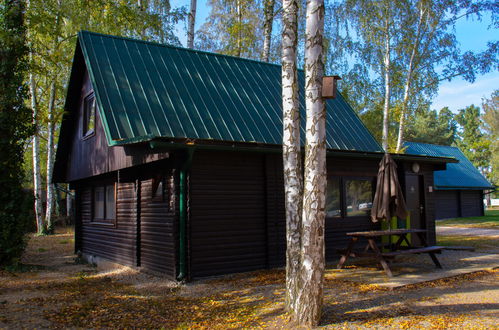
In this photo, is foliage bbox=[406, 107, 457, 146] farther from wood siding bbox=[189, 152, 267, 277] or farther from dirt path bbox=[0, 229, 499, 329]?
dirt path bbox=[0, 229, 499, 329]

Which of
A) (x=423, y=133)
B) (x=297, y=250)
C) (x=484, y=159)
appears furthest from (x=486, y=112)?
(x=297, y=250)

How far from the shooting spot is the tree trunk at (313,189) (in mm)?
5090

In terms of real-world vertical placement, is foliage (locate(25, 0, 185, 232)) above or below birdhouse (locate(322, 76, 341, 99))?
above

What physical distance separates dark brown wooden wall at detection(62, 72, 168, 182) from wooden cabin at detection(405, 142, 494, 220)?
65.5 feet

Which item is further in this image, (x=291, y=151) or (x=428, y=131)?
(x=428, y=131)

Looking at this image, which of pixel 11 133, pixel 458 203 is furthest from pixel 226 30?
pixel 458 203

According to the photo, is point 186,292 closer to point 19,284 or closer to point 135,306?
point 135,306

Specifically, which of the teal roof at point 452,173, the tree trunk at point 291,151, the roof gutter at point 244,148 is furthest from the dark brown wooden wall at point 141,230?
the teal roof at point 452,173

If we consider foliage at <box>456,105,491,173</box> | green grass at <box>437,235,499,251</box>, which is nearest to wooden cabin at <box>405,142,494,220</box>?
green grass at <box>437,235,499,251</box>

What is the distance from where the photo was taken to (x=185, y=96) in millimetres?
10195

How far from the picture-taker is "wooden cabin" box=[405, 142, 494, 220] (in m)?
26.3

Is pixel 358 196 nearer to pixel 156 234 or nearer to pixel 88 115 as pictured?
pixel 156 234

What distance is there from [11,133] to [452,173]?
25.4 metres

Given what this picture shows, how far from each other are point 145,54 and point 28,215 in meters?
5.06
